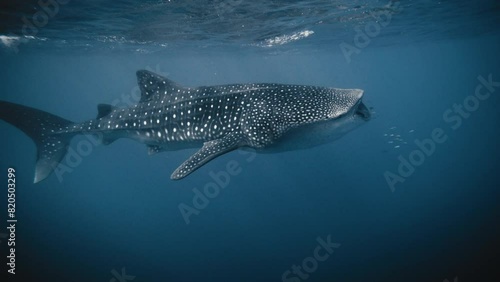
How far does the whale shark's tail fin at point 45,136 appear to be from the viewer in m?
7.50

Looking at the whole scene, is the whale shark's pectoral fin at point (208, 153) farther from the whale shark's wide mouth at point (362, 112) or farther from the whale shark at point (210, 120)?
the whale shark's wide mouth at point (362, 112)

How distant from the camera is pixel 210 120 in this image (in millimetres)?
6789

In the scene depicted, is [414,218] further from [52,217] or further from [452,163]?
[52,217]

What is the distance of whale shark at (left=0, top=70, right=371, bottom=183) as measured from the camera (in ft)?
18.1

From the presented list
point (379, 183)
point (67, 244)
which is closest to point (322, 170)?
point (379, 183)

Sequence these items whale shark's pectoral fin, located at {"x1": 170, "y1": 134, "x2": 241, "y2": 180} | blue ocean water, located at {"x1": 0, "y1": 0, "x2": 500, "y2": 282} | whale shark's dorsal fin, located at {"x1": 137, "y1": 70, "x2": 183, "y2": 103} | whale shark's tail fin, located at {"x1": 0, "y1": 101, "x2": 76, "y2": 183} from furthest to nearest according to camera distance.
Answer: blue ocean water, located at {"x1": 0, "y1": 0, "x2": 500, "y2": 282}
whale shark's dorsal fin, located at {"x1": 137, "y1": 70, "x2": 183, "y2": 103}
whale shark's tail fin, located at {"x1": 0, "y1": 101, "x2": 76, "y2": 183}
whale shark's pectoral fin, located at {"x1": 170, "y1": 134, "x2": 241, "y2": 180}

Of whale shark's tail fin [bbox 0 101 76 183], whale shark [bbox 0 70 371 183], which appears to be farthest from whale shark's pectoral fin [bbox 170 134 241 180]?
whale shark's tail fin [bbox 0 101 76 183]

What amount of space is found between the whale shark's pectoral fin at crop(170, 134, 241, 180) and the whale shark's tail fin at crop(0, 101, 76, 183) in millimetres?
4229

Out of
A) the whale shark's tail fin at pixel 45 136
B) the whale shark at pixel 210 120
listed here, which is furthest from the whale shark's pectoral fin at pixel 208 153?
the whale shark's tail fin at pixel 45 136

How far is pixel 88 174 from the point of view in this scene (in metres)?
54.2

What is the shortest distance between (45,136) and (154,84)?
3181 mm

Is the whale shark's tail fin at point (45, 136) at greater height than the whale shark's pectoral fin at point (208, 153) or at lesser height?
greater

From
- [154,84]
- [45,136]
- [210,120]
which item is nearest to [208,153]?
[210,120]

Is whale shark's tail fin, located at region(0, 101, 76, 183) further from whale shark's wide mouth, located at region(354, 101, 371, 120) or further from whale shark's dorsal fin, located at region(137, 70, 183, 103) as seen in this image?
whale shark's wide mouth, located at region(354, 101, 371, 120)
